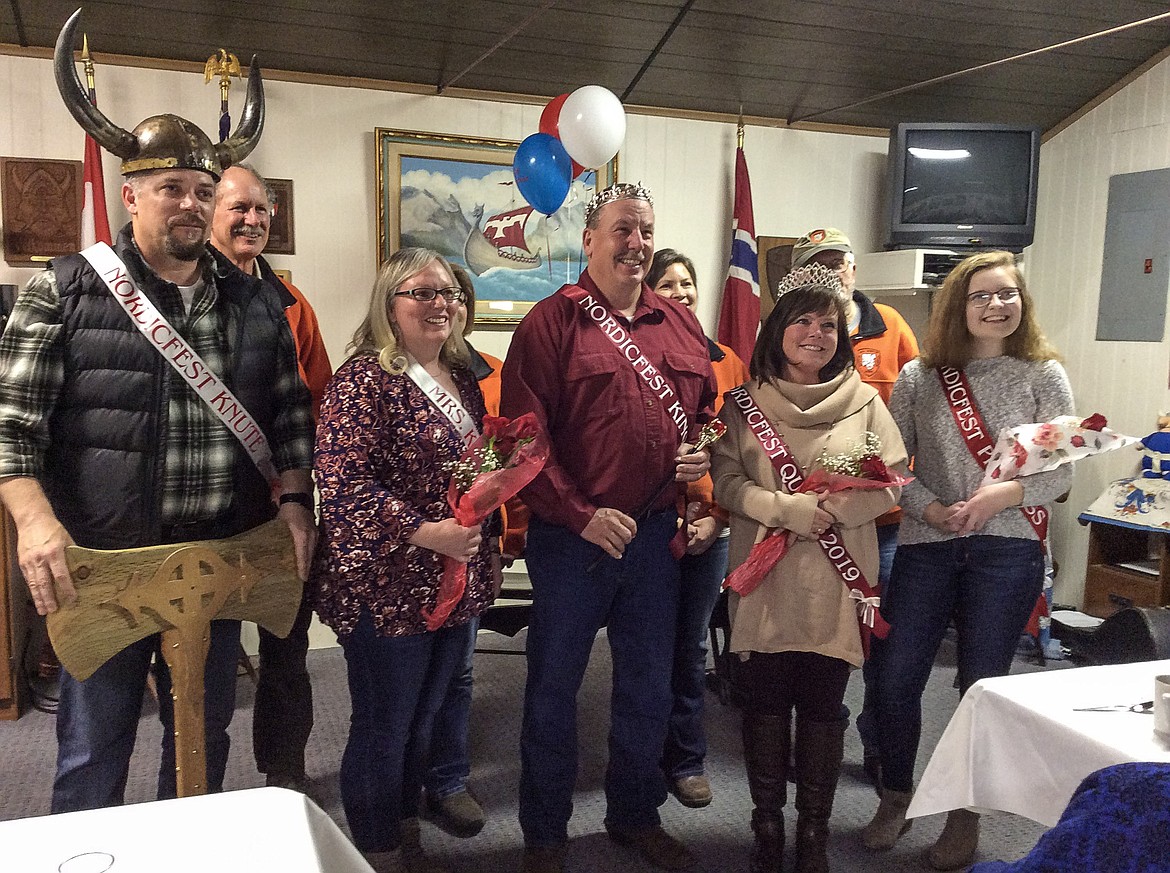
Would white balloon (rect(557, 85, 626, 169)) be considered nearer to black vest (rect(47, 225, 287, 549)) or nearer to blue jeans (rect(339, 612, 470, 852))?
black vest (rect(47, 225, 287, 549))

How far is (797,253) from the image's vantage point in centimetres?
279

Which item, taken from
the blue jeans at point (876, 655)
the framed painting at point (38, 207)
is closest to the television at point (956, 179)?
the blue jeans at point (876, 655)

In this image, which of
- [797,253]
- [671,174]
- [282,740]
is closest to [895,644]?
[797,253]

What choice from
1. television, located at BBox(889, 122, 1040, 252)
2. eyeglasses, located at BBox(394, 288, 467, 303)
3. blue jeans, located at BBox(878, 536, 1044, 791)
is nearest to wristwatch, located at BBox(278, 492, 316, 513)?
eyeglasses, located at BBox(394, 288, 467, 303)

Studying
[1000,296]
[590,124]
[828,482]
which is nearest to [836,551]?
[828,482]

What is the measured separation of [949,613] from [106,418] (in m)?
2.04

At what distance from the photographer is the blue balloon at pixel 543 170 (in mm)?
3436

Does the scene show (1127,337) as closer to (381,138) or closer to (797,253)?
(797,253)

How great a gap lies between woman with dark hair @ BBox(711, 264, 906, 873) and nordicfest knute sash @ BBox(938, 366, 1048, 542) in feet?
0.67

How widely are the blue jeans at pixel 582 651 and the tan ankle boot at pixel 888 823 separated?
66 cm

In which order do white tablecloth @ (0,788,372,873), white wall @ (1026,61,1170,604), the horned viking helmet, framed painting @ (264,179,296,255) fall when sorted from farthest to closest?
1. white wall @ (1026,61,1170,604)
2. framed painting @ (264,179,296,255)
3. the horned viking helmet
4. white tablecloth @ (0,788,372,873)

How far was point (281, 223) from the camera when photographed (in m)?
3.84

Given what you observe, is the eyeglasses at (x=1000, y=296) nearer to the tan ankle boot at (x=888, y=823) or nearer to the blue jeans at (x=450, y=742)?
the tan ankle boot at (x=888, y=823)

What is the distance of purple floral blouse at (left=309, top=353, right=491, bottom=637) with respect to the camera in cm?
185
